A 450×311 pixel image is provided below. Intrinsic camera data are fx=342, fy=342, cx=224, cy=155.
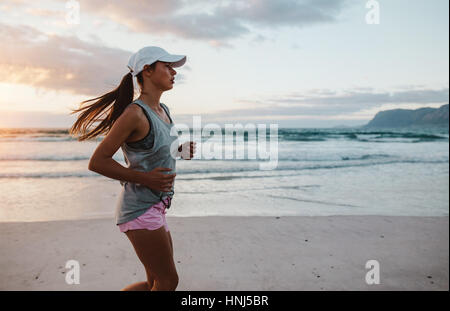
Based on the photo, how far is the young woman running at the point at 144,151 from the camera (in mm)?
1896

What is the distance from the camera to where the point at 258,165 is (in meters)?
13.9

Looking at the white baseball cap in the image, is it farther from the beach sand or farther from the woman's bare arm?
the beach sand

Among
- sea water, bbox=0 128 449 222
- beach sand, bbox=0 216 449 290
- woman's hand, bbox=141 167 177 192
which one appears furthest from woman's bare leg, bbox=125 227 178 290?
sea water, bbox=0 128 449 222

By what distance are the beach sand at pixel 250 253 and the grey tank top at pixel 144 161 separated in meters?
1.93

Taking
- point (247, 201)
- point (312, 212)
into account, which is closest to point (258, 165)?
point (247, 201)

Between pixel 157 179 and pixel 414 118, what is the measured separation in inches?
3027

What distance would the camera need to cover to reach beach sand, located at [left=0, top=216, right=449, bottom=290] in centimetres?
379

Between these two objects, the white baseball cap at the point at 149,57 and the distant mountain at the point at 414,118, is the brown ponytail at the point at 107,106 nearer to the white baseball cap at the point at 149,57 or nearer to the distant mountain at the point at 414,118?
the white baseball cap at the point at 149,57

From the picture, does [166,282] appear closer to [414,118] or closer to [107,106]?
[107,106]

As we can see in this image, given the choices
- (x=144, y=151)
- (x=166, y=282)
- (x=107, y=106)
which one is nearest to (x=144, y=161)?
(x=144, y=151)

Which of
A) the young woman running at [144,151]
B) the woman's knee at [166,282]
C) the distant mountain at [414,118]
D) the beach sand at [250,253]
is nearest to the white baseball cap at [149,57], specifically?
the young woman running at [144,151]
